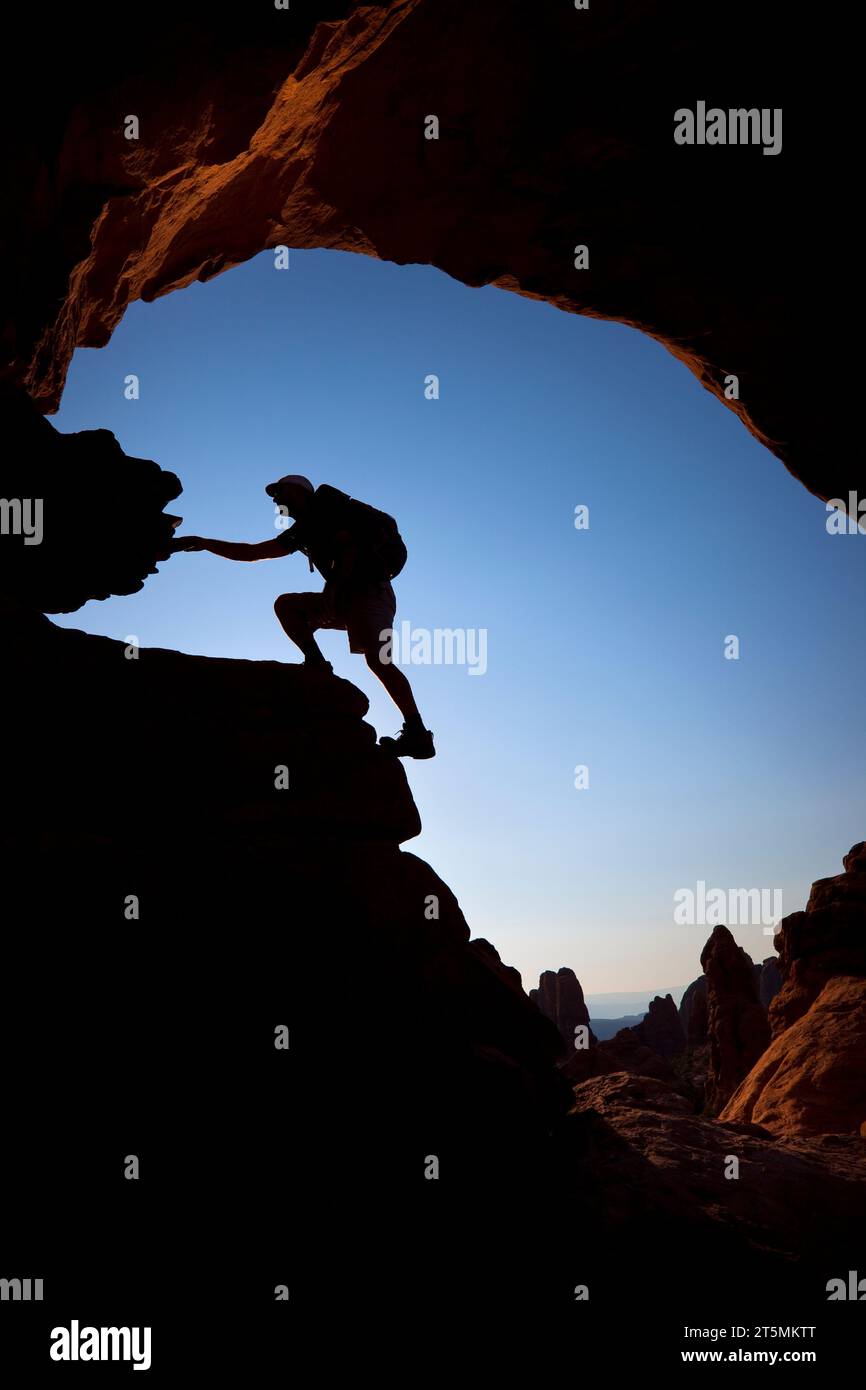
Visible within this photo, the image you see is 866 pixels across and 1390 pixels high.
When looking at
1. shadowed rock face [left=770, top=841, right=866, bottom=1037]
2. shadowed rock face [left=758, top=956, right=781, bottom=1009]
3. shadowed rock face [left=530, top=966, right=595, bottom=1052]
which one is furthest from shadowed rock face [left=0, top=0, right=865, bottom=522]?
shadowed rock face [left=758, top=956, right=781, bottom=1009]

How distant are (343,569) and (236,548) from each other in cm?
101

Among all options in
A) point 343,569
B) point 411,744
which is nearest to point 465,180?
point 343,569

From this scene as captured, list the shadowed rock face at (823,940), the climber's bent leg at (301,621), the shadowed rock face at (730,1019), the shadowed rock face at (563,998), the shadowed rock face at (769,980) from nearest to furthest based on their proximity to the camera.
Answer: the climber's bent leg at (301,621)
the shadowed rock face at (823,940)
the shadowed rock face at (730,1019)
the shadowed rock face at (563,998)
the shadowed rock face at (769,980)

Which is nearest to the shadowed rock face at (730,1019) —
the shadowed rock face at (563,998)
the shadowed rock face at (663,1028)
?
the shadowed rock face at (663,1028)

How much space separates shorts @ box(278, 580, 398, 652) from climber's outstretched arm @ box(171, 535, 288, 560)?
1.32 ft

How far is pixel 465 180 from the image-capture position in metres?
9.88

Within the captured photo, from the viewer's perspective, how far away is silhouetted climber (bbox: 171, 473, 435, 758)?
6.60 metres

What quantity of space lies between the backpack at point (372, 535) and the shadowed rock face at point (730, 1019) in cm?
2604

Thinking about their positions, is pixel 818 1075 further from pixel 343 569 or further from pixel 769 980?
pixel 769 980

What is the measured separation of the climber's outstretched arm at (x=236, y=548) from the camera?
678 centimetres

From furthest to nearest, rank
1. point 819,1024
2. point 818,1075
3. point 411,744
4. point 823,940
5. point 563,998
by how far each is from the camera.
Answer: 1. point 563,998
2. point 823,940
3. point 819,1024
4. point 818,1075
5. point 411,744

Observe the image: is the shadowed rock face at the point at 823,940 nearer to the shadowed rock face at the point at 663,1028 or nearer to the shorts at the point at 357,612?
the shorts at the point at 357,612

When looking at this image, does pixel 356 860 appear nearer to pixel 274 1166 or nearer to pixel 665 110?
pixel 274 1166

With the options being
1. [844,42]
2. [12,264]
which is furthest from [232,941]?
[844,42]
